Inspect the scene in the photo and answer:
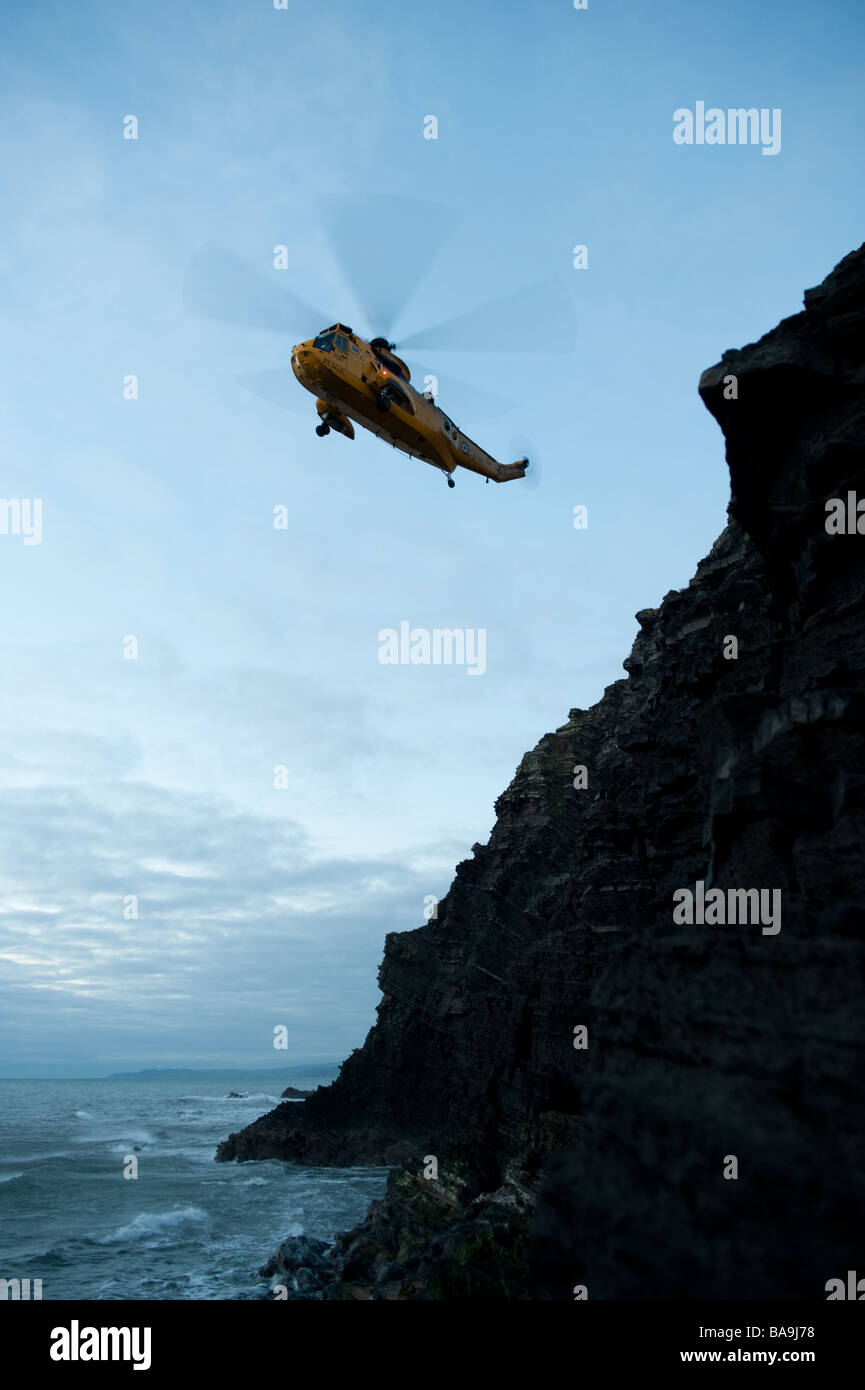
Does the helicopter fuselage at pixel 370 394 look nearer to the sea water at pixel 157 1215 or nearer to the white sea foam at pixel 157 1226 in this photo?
the sea water at pixel 157 1215

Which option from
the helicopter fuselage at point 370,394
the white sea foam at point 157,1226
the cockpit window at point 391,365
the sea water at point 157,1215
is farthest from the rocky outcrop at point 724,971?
the cockpit window at point 391,365

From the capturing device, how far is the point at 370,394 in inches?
1226

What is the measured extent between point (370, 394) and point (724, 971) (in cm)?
2743

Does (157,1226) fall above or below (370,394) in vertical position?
below

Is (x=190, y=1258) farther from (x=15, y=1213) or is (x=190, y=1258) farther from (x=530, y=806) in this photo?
(x=530, y=806)

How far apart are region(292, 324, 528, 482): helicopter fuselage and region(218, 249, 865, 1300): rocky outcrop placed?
13.1m

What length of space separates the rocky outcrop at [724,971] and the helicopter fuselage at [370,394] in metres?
13.1

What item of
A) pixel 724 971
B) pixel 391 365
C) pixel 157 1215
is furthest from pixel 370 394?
pixel 157 1215

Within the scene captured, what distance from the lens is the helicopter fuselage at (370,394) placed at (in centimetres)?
2995

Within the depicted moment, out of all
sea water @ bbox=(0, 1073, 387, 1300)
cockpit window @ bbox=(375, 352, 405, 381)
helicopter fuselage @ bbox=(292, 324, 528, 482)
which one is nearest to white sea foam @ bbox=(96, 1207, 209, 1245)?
sea water @ bbox=(0, 1073, 387, 1300)

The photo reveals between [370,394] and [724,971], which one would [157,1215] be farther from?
[724,971]

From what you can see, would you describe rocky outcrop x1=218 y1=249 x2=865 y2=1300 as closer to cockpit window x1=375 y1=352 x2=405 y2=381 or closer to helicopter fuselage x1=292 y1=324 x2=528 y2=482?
helicopter fuselage x1=292 y1=324 x2=528 y2=482
